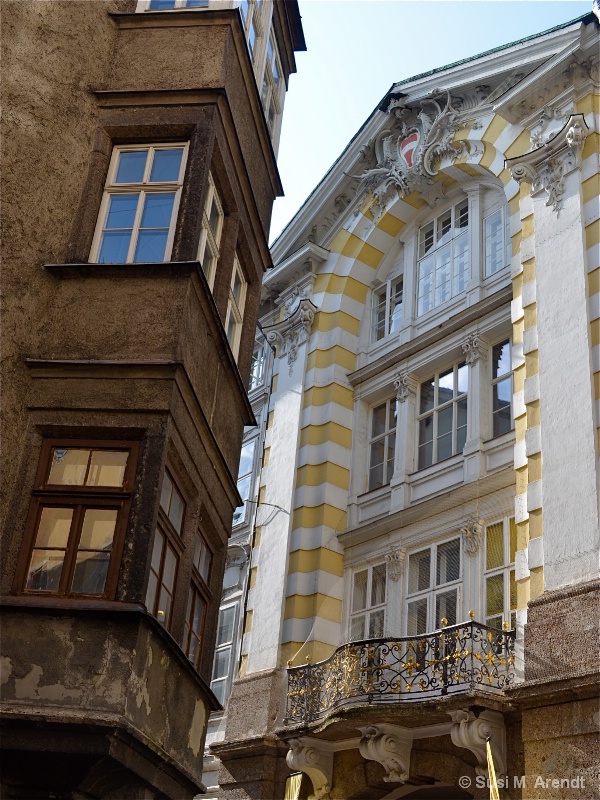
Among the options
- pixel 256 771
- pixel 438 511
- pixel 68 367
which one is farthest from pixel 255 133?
pixel 256 771

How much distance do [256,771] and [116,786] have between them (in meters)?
9.83

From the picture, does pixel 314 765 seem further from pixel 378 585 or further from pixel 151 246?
pixel 151 246

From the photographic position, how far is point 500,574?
16109 millimetres

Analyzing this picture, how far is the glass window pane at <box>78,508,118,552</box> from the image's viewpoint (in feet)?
28.7

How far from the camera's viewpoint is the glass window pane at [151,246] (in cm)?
1036

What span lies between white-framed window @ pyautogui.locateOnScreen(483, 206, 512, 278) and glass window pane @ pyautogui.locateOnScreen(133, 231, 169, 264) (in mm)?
10375

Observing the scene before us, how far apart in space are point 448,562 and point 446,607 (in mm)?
842

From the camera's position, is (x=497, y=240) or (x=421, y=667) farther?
(x=497, y=240)

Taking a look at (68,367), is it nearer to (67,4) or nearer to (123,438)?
(123,438)

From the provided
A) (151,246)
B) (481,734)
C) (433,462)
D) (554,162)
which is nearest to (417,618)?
(433,462)

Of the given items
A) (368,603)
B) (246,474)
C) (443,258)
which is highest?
(443,258)

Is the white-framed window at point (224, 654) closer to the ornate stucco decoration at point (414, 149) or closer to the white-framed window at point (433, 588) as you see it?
the white-framed window at point (433, 588)

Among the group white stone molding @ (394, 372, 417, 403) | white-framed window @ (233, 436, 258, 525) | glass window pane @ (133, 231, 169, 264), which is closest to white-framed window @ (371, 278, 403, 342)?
white stone molding @ (394, 372, 417, 403)

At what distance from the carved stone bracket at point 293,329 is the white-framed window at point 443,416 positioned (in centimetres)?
398
